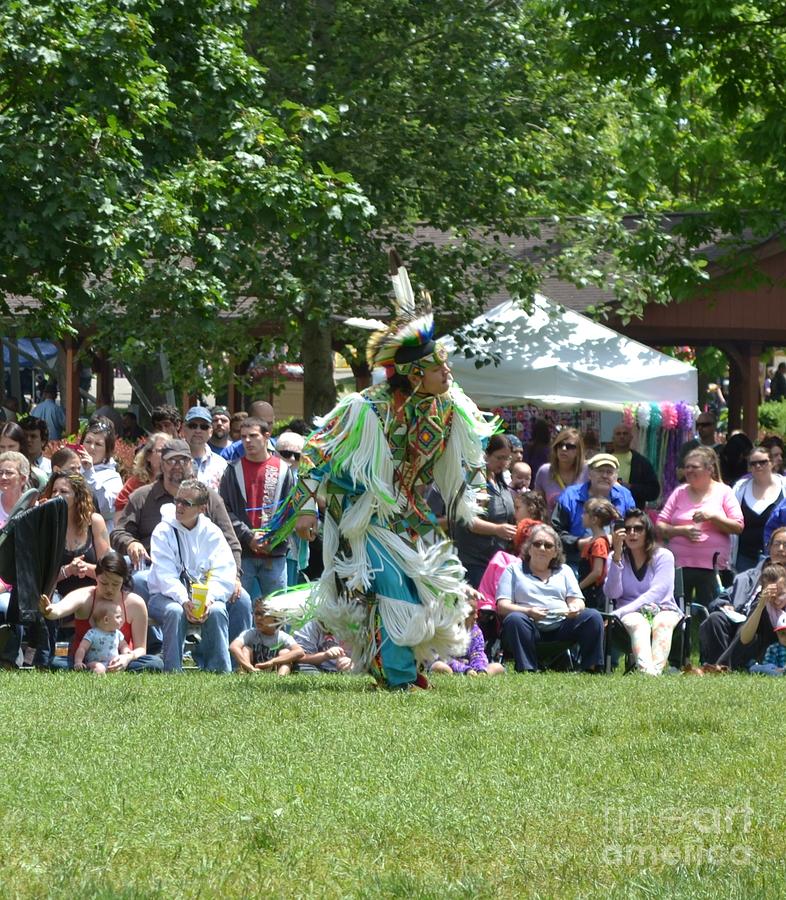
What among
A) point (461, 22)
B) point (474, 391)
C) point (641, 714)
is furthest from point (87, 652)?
point (461, 22)

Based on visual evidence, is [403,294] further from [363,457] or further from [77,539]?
[77,539]

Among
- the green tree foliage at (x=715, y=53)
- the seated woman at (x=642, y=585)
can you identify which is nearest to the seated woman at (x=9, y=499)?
the seated woman at (x=642, y=585)

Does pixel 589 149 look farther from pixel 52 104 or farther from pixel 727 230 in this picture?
pixel 52 104

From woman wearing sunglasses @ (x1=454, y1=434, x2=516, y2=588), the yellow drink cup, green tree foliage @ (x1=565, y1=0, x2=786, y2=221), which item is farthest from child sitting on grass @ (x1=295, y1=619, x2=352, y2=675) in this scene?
green tree foliage @ (x1=565, y1=0, x2=786, y2=221)

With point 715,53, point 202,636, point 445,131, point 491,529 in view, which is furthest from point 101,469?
point 715,53

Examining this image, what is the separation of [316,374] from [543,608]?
8284mm

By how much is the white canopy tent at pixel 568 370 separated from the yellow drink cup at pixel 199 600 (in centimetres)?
617

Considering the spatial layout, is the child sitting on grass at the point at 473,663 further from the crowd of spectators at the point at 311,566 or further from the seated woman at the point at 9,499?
the seated woman at the point at 9,499

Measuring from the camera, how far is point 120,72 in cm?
1195

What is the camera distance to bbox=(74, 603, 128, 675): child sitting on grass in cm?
964

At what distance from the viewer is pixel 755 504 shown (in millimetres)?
11938

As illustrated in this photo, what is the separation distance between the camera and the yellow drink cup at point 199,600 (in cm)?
974

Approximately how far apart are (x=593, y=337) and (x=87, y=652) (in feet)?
26.1

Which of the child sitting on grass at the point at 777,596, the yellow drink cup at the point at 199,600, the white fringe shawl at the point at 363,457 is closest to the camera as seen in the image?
the white fringe shawl at the point at 363,457
